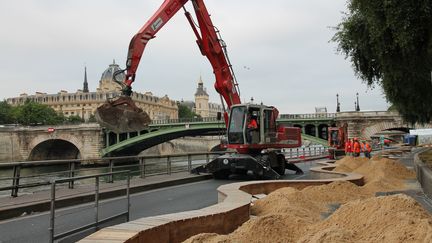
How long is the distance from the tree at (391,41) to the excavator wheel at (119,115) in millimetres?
7881

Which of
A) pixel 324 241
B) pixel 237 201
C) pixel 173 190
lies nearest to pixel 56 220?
pixel 237 201

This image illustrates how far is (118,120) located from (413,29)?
9.62 meters

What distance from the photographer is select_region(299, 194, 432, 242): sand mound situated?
392 cm

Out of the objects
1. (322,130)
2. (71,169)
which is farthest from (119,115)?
(322,130)

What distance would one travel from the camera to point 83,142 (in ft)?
258

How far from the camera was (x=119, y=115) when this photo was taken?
1636cm

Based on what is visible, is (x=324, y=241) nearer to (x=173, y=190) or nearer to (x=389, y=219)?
(x=389, y=219)

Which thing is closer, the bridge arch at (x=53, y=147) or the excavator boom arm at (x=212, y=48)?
the excavator boom arm at (x=212, y=48)

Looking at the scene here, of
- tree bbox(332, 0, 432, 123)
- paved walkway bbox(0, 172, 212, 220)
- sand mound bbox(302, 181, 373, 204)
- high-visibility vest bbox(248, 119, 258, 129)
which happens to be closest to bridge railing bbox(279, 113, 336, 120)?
tree bbox(332, 0, 432, 123)

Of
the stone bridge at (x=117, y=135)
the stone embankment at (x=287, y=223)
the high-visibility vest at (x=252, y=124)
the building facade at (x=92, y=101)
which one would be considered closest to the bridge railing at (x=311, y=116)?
the stone bridge at (x=117, y=135)

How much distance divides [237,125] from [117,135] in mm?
51822

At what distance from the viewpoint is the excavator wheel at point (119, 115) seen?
53.1 ft

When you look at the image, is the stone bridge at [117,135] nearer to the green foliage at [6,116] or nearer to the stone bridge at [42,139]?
the stone bridge at [42,139]

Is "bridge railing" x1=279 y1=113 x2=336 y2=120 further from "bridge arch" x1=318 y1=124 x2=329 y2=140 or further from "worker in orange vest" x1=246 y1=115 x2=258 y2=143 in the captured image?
"worker in orange vest" x1=246 y1=115 x2=258 y2=143
